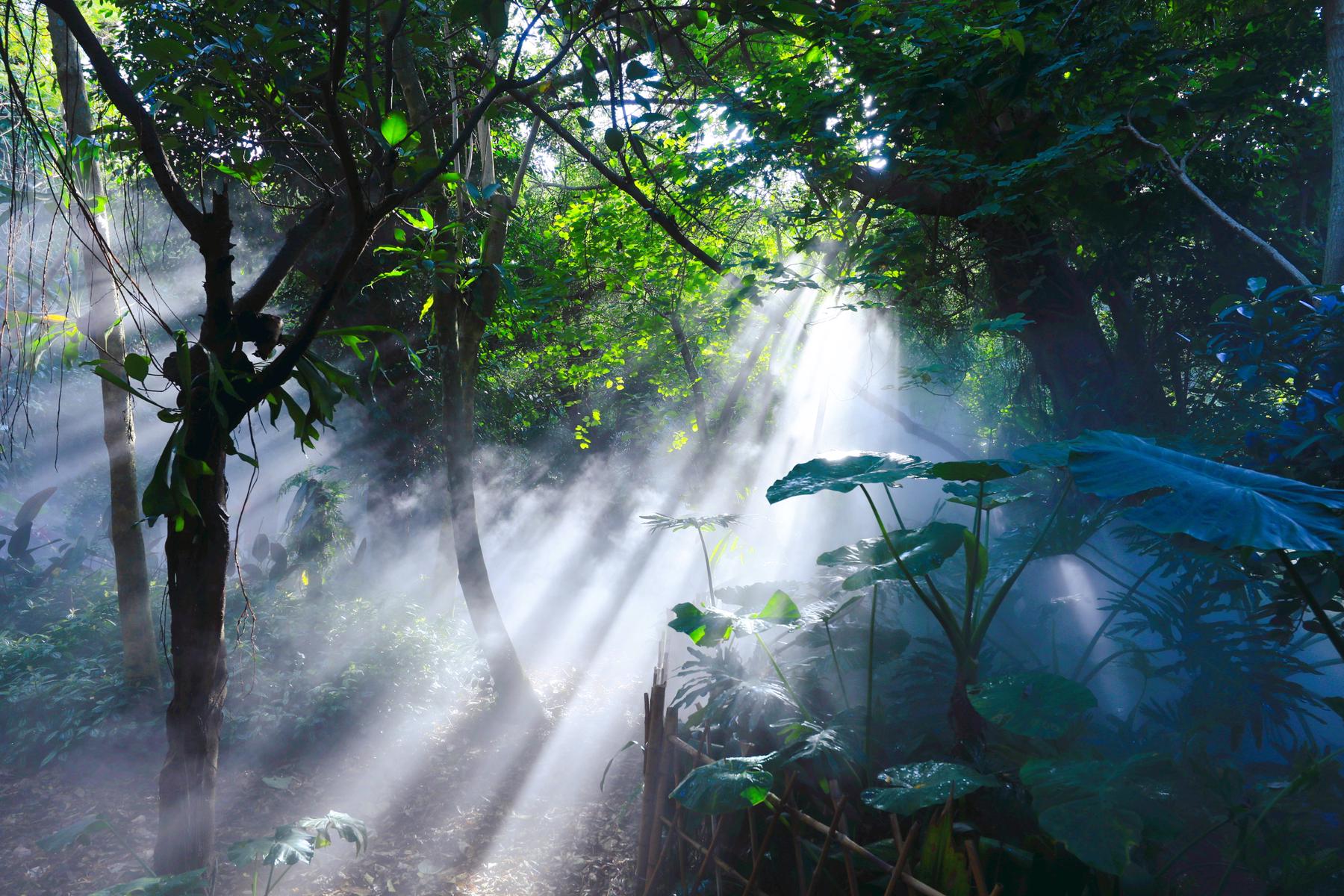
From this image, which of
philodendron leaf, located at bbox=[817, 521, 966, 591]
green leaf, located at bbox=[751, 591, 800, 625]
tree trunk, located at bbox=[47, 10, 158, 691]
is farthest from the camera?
tree trunk, located at bbox=[47, 10, 158, 691]

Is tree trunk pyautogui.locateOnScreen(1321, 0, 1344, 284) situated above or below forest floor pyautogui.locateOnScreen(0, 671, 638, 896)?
above

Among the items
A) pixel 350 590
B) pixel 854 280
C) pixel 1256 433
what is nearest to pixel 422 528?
pixel 350 590

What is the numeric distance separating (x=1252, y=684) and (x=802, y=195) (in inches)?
150

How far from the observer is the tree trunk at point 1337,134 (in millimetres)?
2697

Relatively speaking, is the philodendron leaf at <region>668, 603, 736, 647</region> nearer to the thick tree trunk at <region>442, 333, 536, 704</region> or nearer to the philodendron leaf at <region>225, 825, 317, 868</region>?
the philodendron leaf at <region>225, 825, 317, 868</region>

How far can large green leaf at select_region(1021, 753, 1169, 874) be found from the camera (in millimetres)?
1856

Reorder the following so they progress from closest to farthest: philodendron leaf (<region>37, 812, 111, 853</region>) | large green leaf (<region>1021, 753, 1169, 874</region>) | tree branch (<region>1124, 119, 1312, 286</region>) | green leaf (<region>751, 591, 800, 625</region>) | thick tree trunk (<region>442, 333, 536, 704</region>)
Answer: large green leaf (<region>1021, 753, 1169, 874</region>)
philodendron leaf (<region>37, 812, 111, 853</region>)
tree branch (<region>1124, 119, 1312, 286</region>)
green leaf (<region>751, 591, 800, 625</region>)
thick tree trunk (<region>442, 333, 536, 704</region>)

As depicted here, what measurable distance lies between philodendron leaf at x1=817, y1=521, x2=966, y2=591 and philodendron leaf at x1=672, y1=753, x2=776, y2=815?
0.72m

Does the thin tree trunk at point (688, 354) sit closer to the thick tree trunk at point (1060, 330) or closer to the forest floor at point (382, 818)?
the thick tree trunk at point (1060, 330)

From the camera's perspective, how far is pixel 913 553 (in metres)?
2.65

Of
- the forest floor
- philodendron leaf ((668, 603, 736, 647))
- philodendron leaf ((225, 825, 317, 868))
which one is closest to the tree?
philodendron leaf ((225, 825, 317, 868))

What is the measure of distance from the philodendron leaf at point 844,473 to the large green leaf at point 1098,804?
3.11 feet

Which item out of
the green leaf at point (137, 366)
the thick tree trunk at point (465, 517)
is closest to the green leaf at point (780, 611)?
the green leaf at point (137, 366)

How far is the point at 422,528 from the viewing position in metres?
8.87
